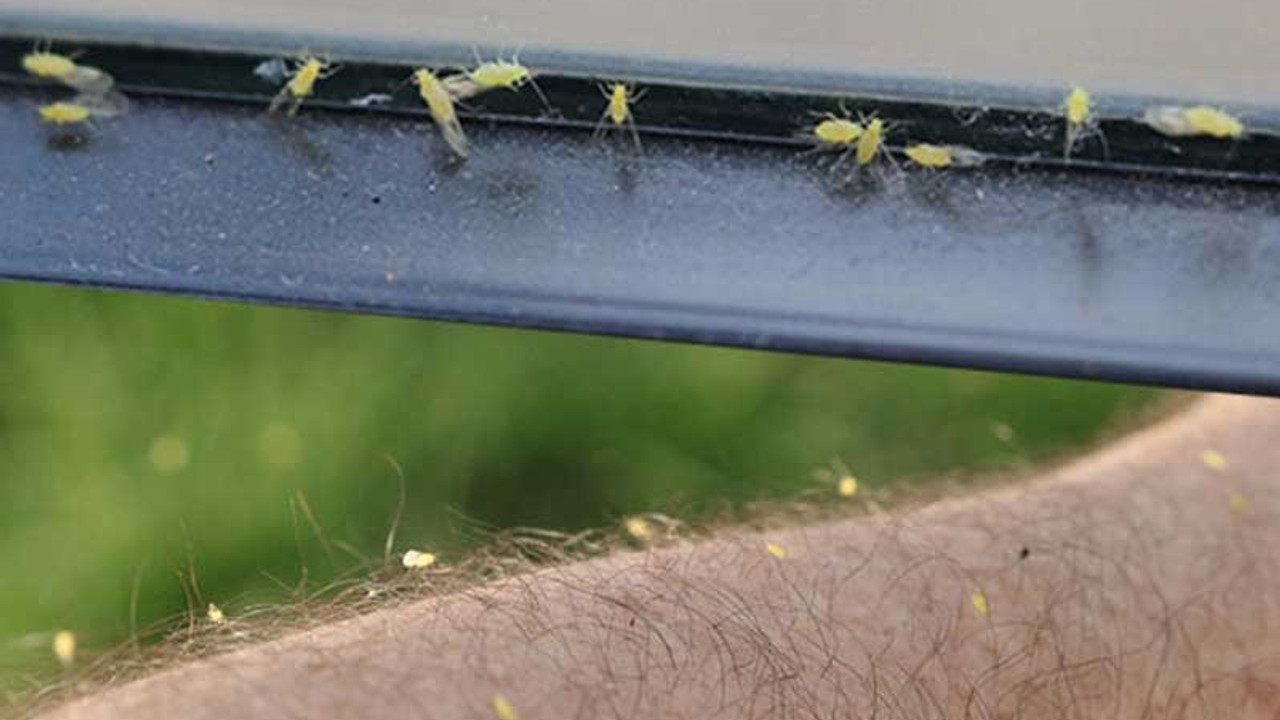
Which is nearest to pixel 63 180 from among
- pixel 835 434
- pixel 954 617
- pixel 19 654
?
pixel 954 617

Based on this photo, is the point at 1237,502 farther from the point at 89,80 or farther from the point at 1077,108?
the point at 89,80

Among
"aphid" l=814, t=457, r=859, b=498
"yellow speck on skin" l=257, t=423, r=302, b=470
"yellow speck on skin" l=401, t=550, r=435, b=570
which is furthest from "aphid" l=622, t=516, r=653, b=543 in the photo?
"yellow speck on skin" l=257, t=423, r=302, b=470

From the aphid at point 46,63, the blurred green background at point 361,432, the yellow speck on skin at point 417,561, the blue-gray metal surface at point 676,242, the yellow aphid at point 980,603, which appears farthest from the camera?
the blurred green background at point 361,432

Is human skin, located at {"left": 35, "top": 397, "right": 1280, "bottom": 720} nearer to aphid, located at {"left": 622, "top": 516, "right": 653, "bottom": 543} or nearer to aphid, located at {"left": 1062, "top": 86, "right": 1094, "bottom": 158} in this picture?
aphid, located at {"left": 622, "top": 516, "right": 653, "bottom": 543}

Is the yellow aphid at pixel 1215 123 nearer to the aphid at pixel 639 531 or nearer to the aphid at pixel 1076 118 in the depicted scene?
the aphid at pixel 1076 118

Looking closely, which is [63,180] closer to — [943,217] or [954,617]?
[943,217]

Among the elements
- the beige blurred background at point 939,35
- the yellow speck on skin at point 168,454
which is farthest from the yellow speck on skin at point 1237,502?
the yellow speck on skin at point 168,454

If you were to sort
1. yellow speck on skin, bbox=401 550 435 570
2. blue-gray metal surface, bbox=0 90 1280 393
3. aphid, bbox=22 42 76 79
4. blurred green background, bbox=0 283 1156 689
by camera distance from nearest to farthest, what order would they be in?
1. blue-gray metal surface, bbox=0 90 1280 393
2. aphid, bbox=22 42 76 79
3. yellow speck on skin, bbox=401 550 435 570
4. blurred green background, bbox=0 283 1156 689
